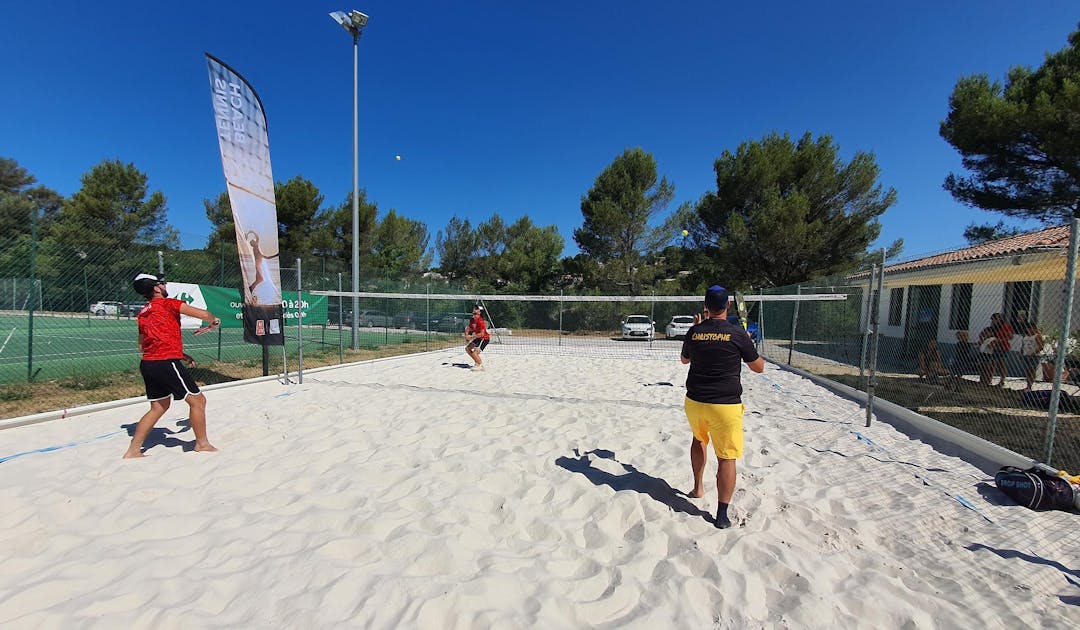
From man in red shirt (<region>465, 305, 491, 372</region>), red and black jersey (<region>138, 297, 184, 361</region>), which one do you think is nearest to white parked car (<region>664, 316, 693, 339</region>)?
man in red shirt (<region>465, 305, 491, 372</region>)

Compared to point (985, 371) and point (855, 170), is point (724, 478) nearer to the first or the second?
point (985, 371)

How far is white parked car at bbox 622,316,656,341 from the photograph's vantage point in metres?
20.2

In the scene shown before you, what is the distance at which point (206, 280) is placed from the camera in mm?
10234

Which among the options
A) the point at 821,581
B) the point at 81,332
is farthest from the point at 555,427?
the point at 81,332

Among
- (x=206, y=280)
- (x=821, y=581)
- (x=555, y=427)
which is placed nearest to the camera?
(x=821, y=581)

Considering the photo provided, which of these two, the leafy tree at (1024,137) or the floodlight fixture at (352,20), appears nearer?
the leafy tree at (1024,137)

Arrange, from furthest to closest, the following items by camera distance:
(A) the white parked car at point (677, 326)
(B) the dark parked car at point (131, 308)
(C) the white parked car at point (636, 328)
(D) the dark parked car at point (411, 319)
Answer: (A) the white parked car at point (677, 326) < (C) the white parked car at point (636, 328) < (D) the dark parked car at point (411, 319) < (B) the dark parked car at point (131, 308)

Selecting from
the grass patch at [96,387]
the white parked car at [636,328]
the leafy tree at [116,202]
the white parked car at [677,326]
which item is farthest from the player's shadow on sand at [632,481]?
the leafy tree at [116,202]

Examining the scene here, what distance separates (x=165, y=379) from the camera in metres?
4.16

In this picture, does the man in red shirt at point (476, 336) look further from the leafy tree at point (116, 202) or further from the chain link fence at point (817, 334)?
the leafy tree at point (116, 202)

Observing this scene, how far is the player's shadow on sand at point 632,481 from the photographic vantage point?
334 centimetres

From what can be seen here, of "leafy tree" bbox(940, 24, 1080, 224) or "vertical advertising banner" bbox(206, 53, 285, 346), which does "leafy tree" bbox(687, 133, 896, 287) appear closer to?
"leafy tree" bbox(940, 24, 1080, 224)

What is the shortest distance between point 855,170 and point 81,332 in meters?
28.5

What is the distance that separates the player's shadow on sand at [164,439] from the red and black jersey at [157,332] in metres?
0.94
